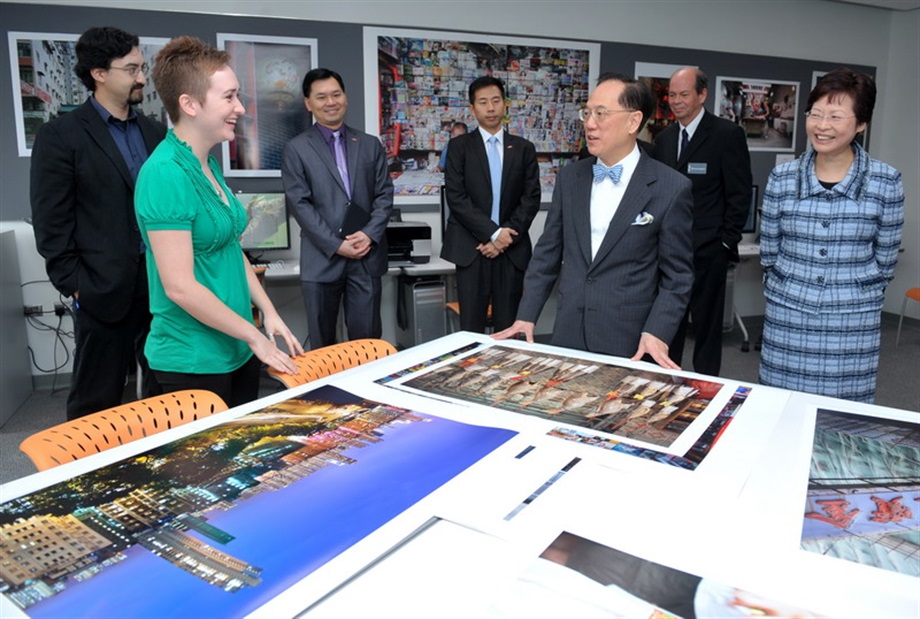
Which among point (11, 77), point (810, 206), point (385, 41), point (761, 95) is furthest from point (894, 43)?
point (11, 77)

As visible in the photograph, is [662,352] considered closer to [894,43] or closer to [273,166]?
[273,166]

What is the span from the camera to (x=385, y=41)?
14.7ft

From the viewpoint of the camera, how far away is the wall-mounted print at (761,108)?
18.2 feet

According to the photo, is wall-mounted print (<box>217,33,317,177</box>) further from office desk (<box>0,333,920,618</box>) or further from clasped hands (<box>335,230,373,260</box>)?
office desk (<box>0,333,920,618</box>)

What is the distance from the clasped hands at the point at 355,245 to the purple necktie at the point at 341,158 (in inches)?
8.5

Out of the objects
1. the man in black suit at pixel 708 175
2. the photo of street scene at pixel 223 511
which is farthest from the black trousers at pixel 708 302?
the photo of street scene at pixel 223 511

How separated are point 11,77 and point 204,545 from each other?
410 cm

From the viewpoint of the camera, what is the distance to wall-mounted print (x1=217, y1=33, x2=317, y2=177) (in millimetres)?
4219

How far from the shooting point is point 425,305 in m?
4.45

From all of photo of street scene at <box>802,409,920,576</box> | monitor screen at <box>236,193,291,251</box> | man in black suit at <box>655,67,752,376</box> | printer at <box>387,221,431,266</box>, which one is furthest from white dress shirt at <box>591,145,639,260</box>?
monitor screen at <box>236,193,291,251</box>

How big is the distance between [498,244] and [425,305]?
38.2 inches

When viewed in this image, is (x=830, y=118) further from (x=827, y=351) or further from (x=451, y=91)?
(x=451, y=91)

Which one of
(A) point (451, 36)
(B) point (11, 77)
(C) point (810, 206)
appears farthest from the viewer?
(A) point (451, 36)

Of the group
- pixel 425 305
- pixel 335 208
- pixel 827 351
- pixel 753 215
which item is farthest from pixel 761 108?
pixel 827 351
